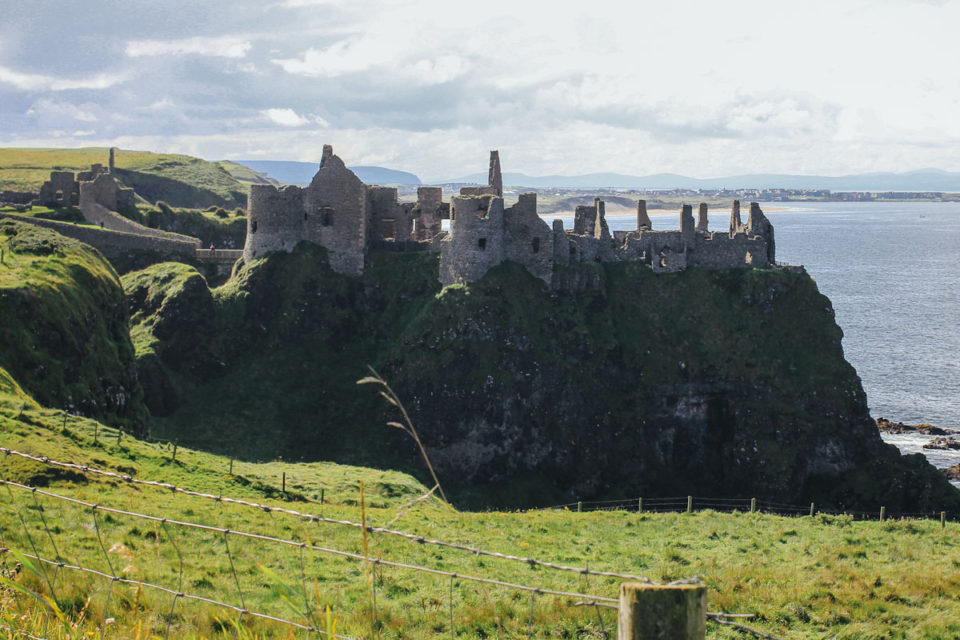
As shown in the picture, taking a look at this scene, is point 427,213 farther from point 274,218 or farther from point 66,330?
point 66,330

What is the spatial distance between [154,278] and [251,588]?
2051 inches

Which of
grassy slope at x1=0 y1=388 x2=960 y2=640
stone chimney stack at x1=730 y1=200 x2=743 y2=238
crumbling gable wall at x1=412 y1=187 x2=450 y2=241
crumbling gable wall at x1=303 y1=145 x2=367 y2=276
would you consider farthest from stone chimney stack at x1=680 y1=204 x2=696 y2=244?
grassy slope at x1=0 y1=388 x2=960 y2=640

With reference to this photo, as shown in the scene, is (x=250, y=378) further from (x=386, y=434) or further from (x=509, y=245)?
(x=509, y=245)

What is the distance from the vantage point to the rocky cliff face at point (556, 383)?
56.4 meters

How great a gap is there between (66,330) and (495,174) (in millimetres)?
36968

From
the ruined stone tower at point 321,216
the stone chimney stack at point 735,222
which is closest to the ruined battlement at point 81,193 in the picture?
the ruined stone tower at point 321,216

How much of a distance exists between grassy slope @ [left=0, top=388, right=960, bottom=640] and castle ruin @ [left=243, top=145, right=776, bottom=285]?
2917 centimetres

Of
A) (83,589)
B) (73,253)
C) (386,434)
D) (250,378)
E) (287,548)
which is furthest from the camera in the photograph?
(250,378)

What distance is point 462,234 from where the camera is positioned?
62.0 metres

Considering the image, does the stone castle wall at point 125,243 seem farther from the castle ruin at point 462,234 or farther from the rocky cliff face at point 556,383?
the rocky cliff face at point 556,383

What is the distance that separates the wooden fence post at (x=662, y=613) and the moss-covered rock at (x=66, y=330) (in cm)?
3730

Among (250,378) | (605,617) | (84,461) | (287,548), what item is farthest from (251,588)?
(250,378)

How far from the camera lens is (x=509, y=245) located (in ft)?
211

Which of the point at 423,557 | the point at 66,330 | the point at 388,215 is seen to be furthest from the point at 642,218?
the point at 423,557
